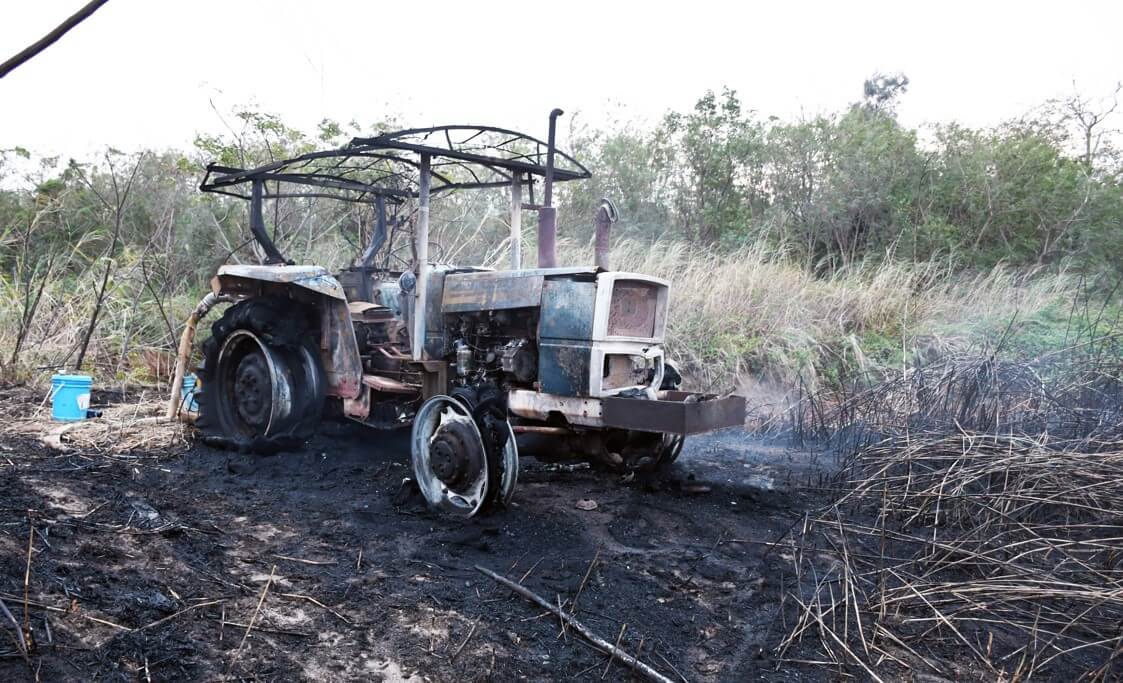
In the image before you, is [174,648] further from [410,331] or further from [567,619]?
[410,331]

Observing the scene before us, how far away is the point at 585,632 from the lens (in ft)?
9.38

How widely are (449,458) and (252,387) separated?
2.22 m

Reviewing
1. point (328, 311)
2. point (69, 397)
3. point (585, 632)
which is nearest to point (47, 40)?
point (585, 632)

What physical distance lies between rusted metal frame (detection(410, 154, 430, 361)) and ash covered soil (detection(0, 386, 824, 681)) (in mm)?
930

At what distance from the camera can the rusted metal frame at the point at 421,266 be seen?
15.8 feet

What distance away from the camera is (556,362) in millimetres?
4355

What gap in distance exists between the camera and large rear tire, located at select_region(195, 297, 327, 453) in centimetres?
545

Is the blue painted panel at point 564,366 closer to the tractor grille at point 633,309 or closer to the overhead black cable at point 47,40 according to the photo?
the tractor grille at point 633,309

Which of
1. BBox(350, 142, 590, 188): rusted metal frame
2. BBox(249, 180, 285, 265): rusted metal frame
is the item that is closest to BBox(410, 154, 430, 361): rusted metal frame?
BBox(350, 142, 590, 188): rusted metal frame

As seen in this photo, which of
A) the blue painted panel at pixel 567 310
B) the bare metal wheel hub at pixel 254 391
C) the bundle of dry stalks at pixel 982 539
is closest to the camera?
the bundle of dry stalks at pixel 982 539

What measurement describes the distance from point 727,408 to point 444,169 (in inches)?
159

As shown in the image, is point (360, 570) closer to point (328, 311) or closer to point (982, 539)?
point (328, 311)

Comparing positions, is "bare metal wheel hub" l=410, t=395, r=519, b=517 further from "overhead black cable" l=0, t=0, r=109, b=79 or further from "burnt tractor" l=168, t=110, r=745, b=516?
"overhead black cable" l=0, t=0, r=109, b=79

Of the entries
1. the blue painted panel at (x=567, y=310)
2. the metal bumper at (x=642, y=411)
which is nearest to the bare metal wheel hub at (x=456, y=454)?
the metal bumper at (x=642, y=411)
